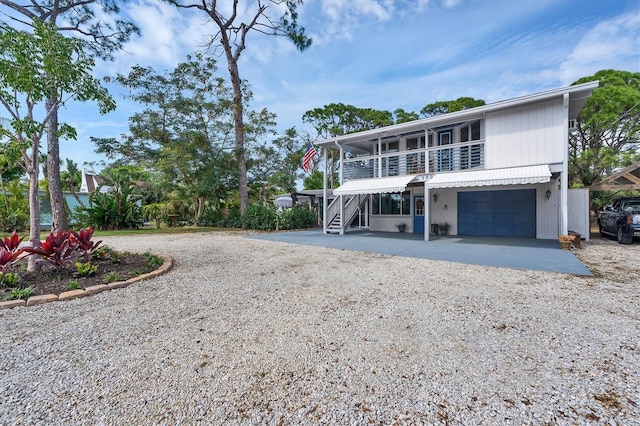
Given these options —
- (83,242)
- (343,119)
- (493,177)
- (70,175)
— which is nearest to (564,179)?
(493,177)

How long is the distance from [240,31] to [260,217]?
14.0 meters

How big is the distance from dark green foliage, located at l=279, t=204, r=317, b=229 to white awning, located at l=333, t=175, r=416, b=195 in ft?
17.2

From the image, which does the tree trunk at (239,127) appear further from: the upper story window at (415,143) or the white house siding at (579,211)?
the white house siding at (579,211)

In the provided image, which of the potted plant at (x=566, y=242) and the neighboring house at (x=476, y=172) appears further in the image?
the neighboring house at (x=476, y=172)

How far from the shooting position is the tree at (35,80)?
5.32 metres

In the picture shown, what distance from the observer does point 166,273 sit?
659 cm

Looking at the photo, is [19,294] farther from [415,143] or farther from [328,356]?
[415,143]

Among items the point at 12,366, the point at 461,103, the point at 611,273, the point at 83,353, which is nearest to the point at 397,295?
the point at 83,353

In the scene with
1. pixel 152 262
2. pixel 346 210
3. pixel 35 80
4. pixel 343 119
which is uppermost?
pixel 343 119

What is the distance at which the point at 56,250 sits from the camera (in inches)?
221

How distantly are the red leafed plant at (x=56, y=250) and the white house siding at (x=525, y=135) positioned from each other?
14.4 meters

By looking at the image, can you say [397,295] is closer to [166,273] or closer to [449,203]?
[166,273]

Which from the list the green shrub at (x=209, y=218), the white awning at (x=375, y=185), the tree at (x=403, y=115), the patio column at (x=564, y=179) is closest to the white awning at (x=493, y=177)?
the patio column at (x=564, y=179)

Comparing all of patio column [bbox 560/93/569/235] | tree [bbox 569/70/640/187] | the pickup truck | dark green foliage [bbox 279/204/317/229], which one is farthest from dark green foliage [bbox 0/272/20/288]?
tree [bbox 569/70/640/187]
